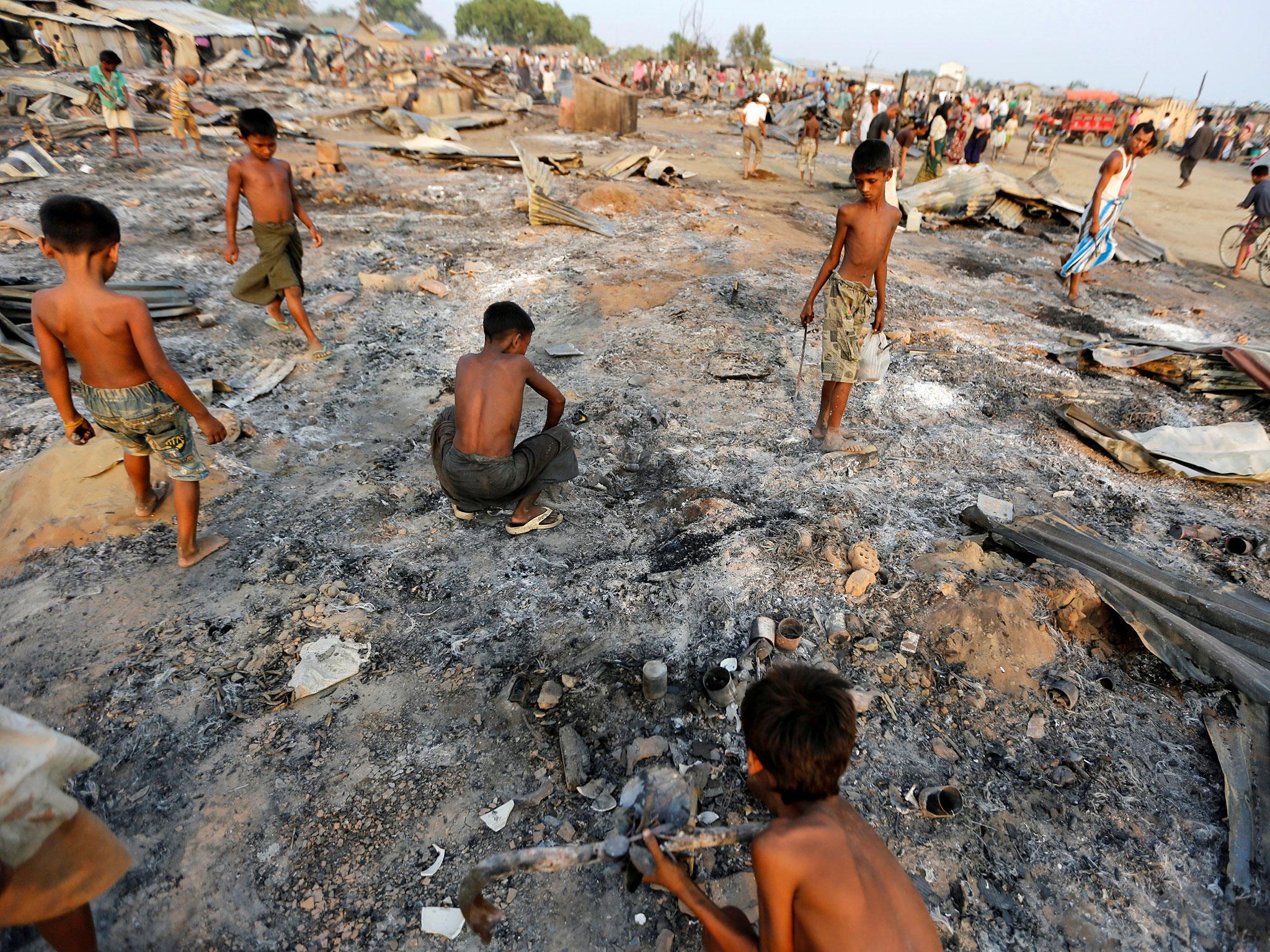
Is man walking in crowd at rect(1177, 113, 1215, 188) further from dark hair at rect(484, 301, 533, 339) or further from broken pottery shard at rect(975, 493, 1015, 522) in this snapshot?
dark hair at rect(484, 301, 533, 339)

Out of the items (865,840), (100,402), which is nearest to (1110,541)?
(865,840)

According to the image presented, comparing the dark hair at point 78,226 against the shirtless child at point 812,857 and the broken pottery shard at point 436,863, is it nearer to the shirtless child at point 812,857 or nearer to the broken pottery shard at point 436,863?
the broken pottery shard at point 436,863

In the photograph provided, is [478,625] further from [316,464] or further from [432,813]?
[316,464]

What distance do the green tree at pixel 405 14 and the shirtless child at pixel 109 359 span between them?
68.5m

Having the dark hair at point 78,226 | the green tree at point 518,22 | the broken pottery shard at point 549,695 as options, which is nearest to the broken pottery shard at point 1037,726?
the broken pottery shard at point 549,695

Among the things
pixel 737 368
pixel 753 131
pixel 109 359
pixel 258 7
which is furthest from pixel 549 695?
pixel 258 7

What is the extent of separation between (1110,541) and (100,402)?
4.73 meters

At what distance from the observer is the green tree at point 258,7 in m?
42.5

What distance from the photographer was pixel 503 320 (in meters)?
2.99

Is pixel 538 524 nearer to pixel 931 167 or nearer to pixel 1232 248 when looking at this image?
pixel 1232 248

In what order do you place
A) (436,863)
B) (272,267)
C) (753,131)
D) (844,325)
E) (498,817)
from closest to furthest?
1. (436,863)
2. (498,817)
3. (844,325)
4. (272,267)
5. (753,131)

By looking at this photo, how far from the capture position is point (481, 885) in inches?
61.6

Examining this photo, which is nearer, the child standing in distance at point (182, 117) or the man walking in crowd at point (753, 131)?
the child standing in distance at point (182, 117)

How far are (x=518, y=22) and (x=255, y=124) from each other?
191ft
